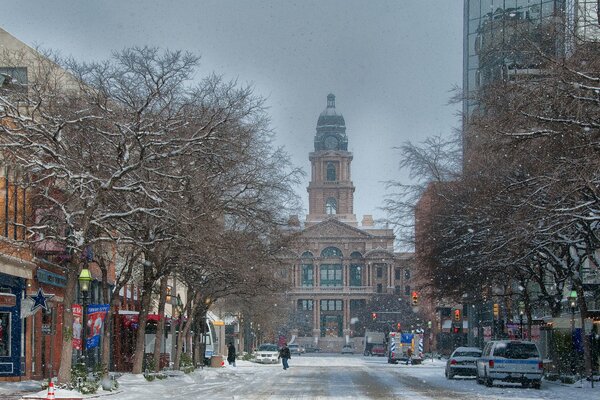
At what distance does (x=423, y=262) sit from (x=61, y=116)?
2446 centimetres

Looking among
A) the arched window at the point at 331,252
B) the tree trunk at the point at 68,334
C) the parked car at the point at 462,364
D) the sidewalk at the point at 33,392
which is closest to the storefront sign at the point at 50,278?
the sidewalk at the point at 33,392

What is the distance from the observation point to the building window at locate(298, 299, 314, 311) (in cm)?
19738

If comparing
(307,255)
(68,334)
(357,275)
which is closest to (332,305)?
(357,275)

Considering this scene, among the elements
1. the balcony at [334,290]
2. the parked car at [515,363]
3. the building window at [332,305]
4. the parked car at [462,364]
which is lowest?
the parked car at [462,364]

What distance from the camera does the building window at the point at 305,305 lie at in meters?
197

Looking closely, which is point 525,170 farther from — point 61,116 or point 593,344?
point 593,344

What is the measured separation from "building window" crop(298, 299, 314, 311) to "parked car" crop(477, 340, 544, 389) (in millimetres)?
156756

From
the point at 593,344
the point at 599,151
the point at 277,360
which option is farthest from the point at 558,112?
the point at 277,360

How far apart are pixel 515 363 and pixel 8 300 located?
57.3ft

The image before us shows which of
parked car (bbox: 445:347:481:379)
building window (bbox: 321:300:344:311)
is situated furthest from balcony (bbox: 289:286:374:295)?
parked car (bbox: 445:347:481:379)

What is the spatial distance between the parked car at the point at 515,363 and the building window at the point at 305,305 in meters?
157

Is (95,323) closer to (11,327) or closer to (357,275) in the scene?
(11,327)

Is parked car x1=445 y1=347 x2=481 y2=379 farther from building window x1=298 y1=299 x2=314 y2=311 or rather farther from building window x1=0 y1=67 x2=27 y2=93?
building window x1=298 y1=299 x2=314 y2=311

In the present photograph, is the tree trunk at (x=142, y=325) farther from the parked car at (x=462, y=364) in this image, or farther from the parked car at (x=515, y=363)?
the parked car at (x=462, y=364)
